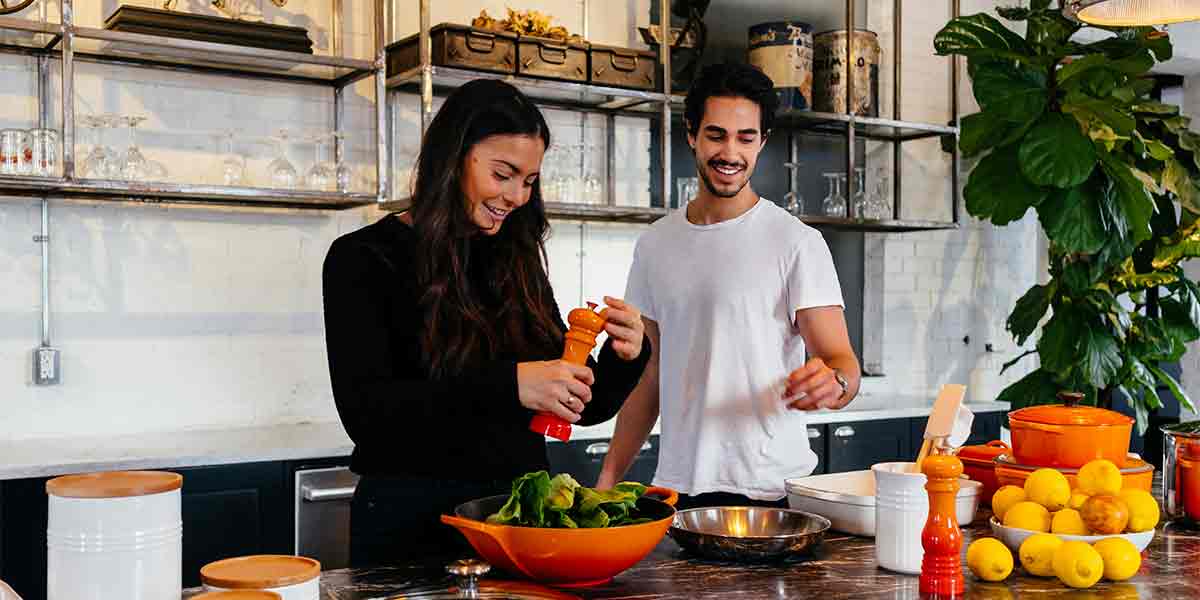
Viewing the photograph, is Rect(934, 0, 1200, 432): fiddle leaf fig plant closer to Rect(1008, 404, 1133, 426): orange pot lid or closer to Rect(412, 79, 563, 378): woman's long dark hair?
Rect(1008, 404, 1133, 426): orange pot lid

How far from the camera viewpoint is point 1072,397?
2.36 metres

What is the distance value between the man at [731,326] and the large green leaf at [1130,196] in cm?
224

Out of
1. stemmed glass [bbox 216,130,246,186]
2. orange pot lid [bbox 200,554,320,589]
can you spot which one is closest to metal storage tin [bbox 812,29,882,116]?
stemmed glass [bbox 216,130,246,186]

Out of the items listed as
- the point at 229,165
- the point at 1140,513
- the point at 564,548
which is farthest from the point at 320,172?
the point at 1140,513

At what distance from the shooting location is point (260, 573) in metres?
1.42

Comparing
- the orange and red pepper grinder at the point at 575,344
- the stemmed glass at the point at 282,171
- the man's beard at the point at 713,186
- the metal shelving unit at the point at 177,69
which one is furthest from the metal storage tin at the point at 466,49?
the orange and red pepper grinder at the point at 575,344

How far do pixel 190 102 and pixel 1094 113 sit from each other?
10.7 ft

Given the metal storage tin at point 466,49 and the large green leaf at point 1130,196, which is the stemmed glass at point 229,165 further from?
the large green leaf at point 1130,196

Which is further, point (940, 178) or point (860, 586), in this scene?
point (940, 178)

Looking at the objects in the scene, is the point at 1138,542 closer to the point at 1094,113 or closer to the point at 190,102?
the point at 1094,113

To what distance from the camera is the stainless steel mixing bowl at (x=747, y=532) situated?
1962 mm

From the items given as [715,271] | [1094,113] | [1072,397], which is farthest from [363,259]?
[1094,113]

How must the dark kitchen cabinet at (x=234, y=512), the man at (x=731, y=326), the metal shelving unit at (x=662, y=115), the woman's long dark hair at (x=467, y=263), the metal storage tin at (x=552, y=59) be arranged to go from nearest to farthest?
the woman's long dark hair at (x=467, y=263) → the man at (x=731, y=326) → the dark kitchen cabinet at (x=234, y=512) → the metal shelving unit at (x=662, y=115) → the metal storage tin at (x=552, y=59)

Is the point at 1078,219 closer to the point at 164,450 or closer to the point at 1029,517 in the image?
the point at 1029,517
